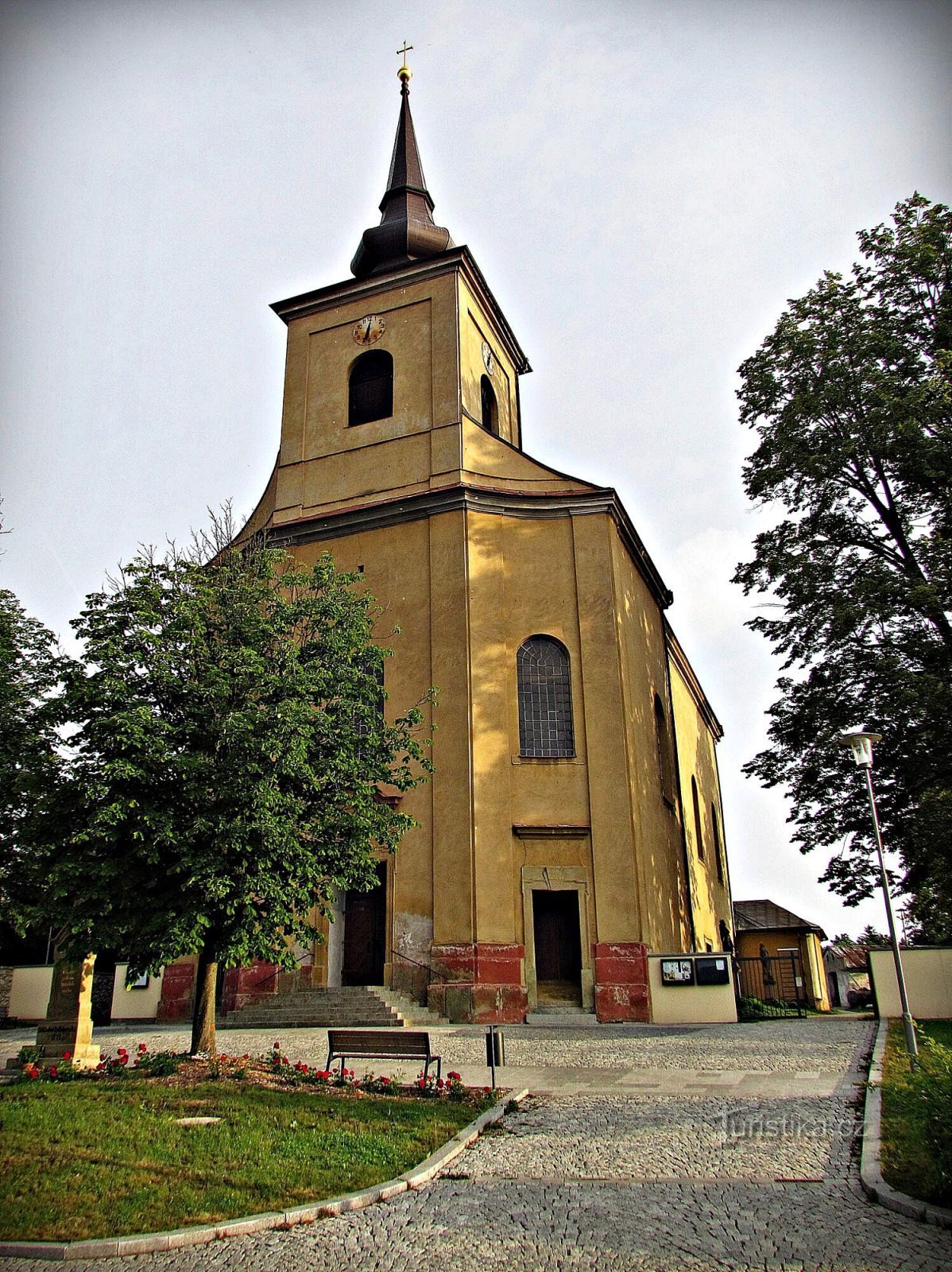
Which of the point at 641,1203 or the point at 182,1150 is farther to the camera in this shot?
the point at 182,1150

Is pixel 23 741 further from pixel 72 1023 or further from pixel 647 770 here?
pixel 647 770

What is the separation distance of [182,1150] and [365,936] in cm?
1367

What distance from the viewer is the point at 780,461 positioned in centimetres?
2147

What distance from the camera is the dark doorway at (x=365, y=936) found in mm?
21188

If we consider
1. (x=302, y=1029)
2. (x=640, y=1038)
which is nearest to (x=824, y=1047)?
(x=640, y=1038)

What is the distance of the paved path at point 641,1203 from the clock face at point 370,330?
20.3 metres

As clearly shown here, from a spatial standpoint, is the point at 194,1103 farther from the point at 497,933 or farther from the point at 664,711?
the point at 664,711

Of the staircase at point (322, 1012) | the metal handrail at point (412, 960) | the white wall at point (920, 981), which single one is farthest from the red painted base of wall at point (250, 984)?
the white wall at point (920, 981)

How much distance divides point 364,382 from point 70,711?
52.2ft

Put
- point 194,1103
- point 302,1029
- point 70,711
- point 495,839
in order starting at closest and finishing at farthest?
point 194,1103, point 70,711, point 302,1029, point 495,839

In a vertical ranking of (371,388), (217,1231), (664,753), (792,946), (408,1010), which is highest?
(371,388)

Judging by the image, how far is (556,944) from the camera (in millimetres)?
20500

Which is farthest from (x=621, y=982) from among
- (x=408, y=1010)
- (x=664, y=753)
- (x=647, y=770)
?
(x=664, y=753)

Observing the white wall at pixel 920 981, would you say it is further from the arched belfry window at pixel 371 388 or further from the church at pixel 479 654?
the arched belfry window at pixel 371 388
